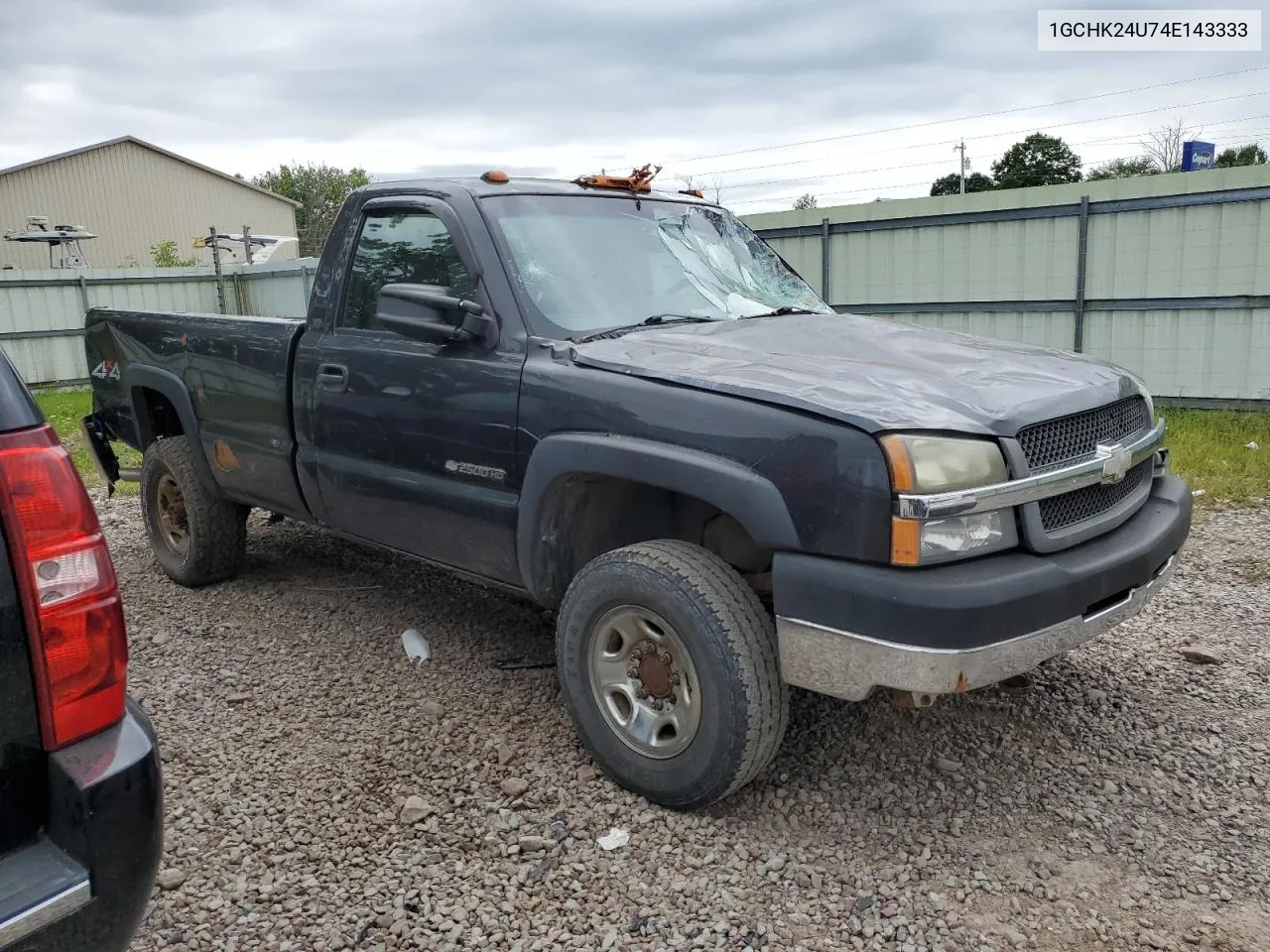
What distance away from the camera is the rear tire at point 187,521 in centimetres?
511

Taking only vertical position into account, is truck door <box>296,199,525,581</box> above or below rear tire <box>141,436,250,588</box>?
above

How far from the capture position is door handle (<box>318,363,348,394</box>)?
4.02m

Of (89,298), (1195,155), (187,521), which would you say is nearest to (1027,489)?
(187,521)

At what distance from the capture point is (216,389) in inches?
187

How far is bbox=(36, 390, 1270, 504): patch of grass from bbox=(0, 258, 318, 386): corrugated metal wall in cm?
593

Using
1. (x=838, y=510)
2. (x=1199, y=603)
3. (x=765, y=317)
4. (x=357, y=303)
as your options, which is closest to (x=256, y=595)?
(x=357, y=303)

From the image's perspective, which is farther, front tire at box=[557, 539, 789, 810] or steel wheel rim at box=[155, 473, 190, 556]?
steel wheel rim at box=[155, 473, 190, 556]

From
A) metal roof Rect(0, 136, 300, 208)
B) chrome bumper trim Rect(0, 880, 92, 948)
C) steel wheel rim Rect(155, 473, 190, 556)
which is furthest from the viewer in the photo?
metal roof Rect(0, 136, 300, 208)

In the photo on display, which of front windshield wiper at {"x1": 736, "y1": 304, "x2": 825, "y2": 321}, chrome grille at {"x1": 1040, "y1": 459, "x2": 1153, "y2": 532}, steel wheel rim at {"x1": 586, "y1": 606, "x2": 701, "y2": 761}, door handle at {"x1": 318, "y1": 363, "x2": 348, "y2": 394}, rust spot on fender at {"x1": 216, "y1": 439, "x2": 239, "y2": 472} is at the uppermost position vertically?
front windshield wiper at {"x1": 736, "y1": 304, "x2": 825, "y2": 321}

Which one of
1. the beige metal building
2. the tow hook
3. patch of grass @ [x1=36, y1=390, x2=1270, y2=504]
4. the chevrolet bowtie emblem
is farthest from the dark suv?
the beige metal building

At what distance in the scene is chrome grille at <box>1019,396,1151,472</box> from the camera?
2.78 meters

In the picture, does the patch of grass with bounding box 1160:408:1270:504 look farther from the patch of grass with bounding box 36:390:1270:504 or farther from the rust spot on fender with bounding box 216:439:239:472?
the rust spot on fender with bounding box 216:439:239:472

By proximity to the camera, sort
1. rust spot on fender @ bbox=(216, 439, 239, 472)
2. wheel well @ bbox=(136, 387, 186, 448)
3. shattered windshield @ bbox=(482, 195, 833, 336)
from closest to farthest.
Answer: shattered windshield @ bbox=(482, 195, 833, 336)
rust spot on fender @ bbox=(216, 439, 239, 472)
wheel well @ bbox=(136, 387, 186, 448)

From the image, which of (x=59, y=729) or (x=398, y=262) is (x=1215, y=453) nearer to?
(x=398, y=262)
